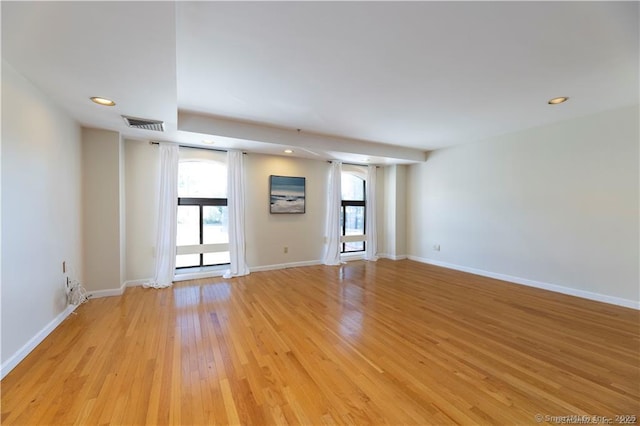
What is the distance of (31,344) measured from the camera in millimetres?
2262

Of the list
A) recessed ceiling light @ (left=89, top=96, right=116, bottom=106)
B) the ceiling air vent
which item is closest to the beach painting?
the ceiling air vent

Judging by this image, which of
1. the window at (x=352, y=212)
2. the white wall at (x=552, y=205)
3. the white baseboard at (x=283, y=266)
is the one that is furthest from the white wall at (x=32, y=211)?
the white wall at (x=552, y=205)

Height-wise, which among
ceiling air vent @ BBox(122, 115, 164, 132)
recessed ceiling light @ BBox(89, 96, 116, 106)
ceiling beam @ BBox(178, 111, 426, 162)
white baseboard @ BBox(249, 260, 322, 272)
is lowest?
white baseboard @ BBox(249, 260, 322, 272)

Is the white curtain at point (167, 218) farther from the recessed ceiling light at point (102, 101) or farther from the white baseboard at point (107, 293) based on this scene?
the recessed ceiling light at point (102, 101)

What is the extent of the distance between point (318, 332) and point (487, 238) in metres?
3.83

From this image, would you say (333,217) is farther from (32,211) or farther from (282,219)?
(32,211)

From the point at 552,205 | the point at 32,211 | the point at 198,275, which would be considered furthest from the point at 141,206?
the point at 552,205

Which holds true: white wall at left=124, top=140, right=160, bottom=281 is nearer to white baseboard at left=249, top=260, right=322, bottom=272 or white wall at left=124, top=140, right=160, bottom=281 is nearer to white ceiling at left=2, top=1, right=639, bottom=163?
white ceiling at left=2, top=1, right=639, bottom=163

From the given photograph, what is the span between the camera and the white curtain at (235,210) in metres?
4.66

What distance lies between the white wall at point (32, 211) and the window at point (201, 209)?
153 centimetres

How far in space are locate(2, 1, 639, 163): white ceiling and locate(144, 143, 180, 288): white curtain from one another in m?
0.50

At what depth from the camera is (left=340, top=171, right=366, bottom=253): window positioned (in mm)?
6273

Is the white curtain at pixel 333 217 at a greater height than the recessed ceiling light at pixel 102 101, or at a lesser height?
lesser

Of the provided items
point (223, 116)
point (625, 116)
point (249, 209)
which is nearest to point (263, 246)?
point (249, 209)
